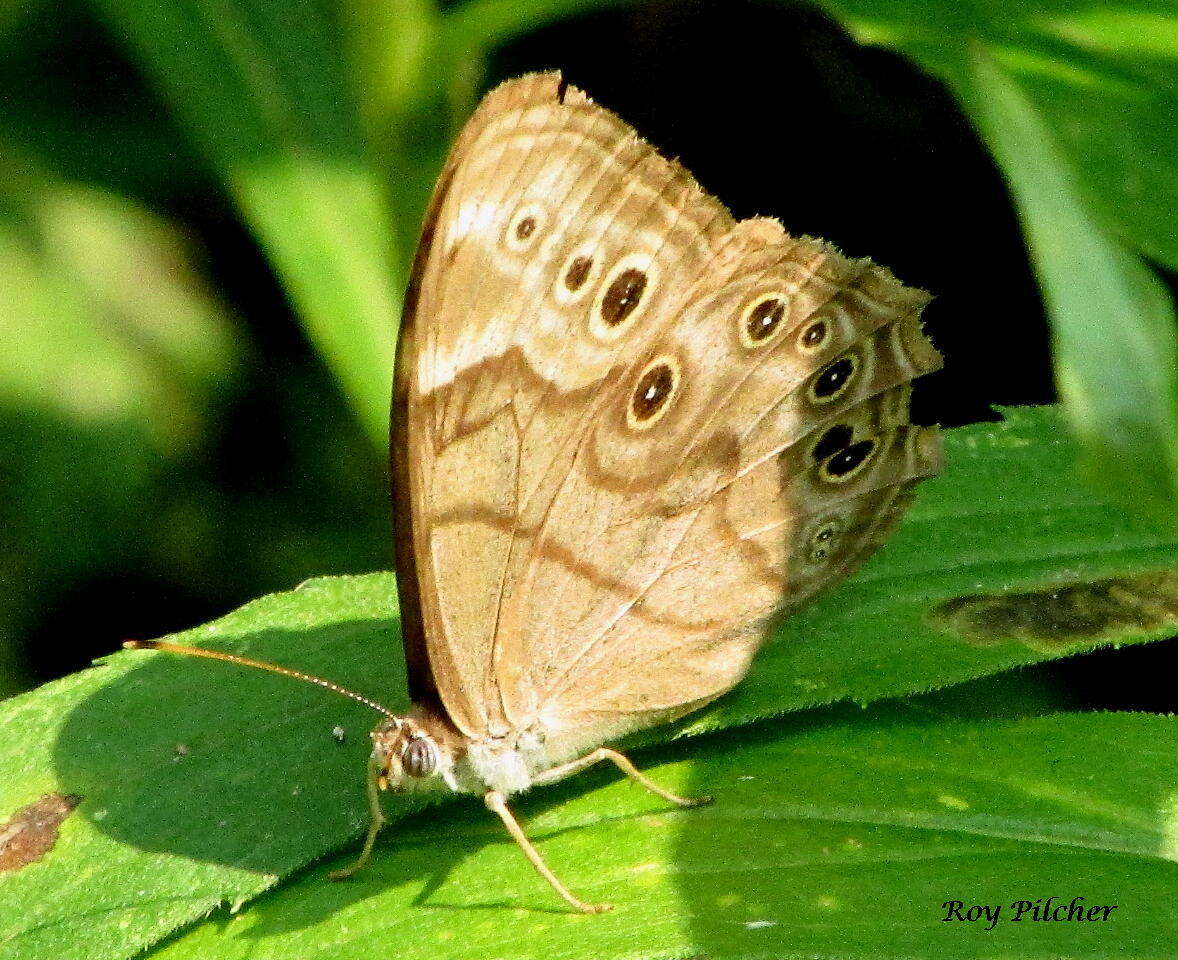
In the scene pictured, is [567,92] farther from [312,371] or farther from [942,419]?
[312,371]

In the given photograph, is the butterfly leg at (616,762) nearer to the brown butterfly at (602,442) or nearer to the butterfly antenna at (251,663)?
the brown butterfly at (602,442)

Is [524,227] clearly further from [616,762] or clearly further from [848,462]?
[616,762]

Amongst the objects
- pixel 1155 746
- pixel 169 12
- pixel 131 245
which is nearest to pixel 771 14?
pixel 169 12

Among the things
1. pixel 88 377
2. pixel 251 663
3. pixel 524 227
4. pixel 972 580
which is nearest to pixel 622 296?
pixel 524 227

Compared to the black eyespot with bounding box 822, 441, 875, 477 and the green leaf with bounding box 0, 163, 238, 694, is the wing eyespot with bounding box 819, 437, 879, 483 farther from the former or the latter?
the green leaf with bounding box 0, 163, 238, 694

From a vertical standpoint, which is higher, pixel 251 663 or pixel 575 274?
pixel 575 274

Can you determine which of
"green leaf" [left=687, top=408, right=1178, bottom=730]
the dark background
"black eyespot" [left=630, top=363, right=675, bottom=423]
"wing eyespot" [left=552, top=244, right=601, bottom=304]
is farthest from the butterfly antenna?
the dark background

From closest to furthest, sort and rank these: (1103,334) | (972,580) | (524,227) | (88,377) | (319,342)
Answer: (1103,334)
(524,227)
(972,580)
(319,342)
(88,377)

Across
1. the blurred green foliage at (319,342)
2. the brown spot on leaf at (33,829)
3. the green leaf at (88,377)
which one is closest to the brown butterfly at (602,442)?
the blurred green foliage at (319,342)
